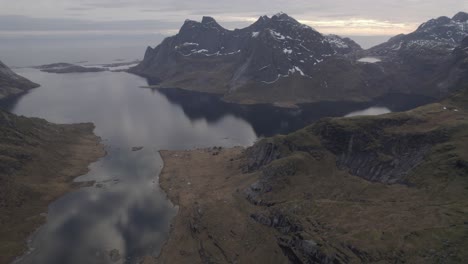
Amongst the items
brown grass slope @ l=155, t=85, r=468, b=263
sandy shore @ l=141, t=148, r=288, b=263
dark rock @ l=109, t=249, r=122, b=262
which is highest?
brown grass slope @ l=155, t=85, r=468, b=263

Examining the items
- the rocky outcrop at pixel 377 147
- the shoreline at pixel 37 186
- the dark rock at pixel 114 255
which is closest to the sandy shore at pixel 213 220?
the dark rock at pixel 114 255

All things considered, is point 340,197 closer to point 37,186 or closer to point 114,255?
point 114,255

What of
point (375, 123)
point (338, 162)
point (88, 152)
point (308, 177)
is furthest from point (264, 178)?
point (88, 152)

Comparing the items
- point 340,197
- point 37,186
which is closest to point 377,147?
point 340,197

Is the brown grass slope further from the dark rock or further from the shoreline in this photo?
the shoreline

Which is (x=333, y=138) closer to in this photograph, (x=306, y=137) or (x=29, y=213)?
(x=306, y=137)

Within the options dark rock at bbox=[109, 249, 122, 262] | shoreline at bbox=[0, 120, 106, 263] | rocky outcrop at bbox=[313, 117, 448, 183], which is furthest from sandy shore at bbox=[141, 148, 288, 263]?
shoreline at bbox=[0, 120, 106, 263]
